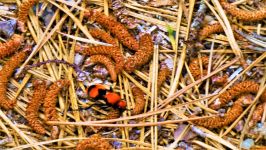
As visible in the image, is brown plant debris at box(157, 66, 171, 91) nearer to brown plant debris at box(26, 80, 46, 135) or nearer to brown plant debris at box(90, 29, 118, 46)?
brown plant debris at box(90, 29, 118, 46)

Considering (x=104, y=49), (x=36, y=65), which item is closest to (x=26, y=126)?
(x=36, y=65)

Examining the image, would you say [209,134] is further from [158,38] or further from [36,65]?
[36,65]

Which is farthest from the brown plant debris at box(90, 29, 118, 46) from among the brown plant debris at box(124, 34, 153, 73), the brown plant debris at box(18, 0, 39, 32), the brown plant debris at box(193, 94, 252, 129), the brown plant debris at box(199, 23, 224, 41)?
the brown plant debris at box(193, 94, 252, 129)

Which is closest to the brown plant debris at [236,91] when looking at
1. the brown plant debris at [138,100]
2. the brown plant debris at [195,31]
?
the brown plant debris at [195,31]

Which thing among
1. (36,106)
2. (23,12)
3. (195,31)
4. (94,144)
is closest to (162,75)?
(195,31)

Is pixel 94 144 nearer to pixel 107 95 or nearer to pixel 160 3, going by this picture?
pixel 107 95
